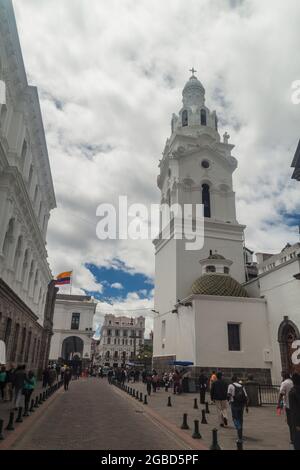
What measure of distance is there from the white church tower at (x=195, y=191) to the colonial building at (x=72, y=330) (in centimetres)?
2898

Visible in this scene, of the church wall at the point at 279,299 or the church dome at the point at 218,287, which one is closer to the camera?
the church wall at the point at 279,299

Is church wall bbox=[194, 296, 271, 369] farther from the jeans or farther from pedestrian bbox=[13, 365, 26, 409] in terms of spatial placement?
the jeans

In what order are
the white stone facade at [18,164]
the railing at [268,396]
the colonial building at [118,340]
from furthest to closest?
the colonial building at [118,340], the railing at [268,396], the white stone facade at [18,164]

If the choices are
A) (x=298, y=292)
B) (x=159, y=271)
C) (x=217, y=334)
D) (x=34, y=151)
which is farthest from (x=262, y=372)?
(x=34, y=151)

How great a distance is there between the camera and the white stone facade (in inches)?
672

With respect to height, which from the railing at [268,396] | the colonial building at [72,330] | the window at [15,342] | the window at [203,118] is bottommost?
the railing at [268,396]

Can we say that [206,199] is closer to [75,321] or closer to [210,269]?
[210,269]

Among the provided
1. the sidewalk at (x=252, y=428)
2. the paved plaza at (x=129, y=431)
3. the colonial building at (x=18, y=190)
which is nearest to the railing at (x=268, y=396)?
the sidewalk at (x=252, y=428)

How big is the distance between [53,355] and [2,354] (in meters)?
45.2

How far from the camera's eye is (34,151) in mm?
23469

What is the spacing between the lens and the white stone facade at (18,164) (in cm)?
1708

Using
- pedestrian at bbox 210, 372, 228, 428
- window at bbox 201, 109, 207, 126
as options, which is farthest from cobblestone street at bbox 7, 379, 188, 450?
window at bbox 201, 109, 207, 126

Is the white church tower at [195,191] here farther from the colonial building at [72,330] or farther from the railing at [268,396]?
the colonial building at [72,330]

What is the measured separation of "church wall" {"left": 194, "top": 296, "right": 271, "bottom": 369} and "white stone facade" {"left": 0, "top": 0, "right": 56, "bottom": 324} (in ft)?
44.8
